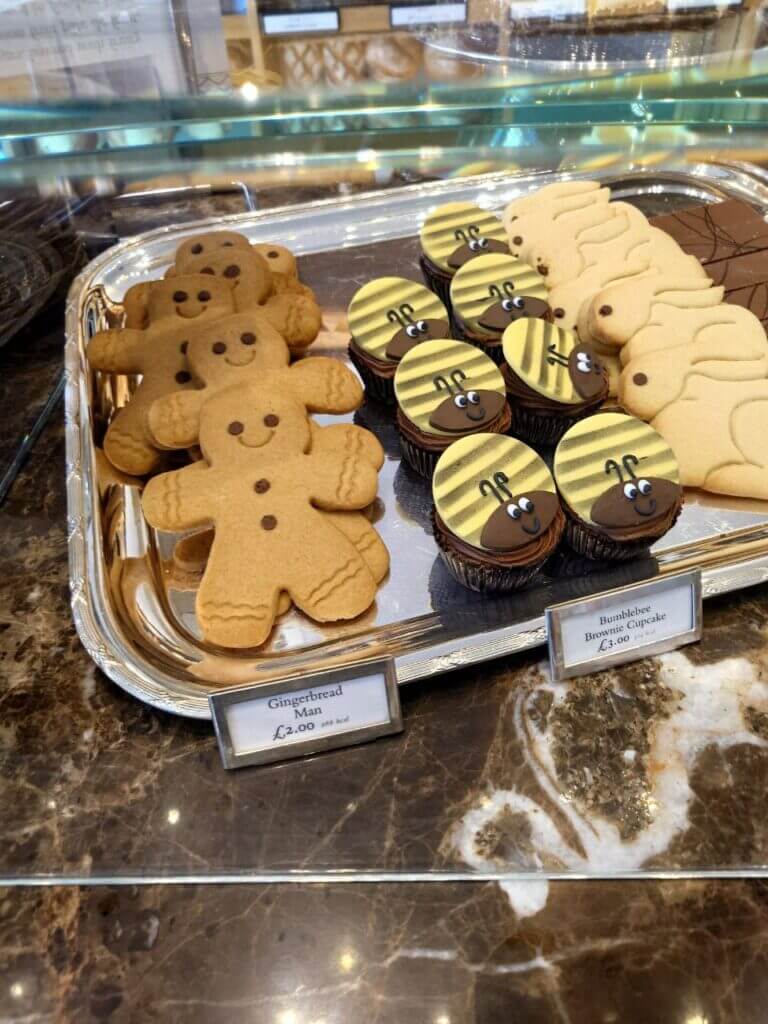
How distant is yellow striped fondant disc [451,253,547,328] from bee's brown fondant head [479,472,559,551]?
457mm

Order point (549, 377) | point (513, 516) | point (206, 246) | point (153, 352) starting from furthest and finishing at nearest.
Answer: point (206, 246) → point (153, 352) → point (549, 377) → point (513, 516)

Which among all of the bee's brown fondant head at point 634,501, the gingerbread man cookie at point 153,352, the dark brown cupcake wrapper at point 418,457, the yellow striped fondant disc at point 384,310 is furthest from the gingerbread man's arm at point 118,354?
the bee's brown fondant head at point 634,501

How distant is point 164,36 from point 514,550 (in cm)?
91

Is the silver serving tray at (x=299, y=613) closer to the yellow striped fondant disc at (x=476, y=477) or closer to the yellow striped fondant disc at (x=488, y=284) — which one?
the yellow striped fondant disc at (x=476, y=477)

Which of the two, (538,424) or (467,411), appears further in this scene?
(538,424)

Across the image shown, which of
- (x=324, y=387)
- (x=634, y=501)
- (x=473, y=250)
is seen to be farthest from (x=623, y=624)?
(x=473, y=250)

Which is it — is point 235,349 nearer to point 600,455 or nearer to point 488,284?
point 488,284

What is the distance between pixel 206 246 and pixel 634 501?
100cm

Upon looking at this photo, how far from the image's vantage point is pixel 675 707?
40.6 inches

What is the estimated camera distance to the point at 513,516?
1057 mm

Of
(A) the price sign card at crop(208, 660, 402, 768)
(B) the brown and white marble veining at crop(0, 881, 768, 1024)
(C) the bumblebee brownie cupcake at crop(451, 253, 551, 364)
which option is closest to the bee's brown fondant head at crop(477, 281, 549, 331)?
(C) the bumblebee brownie cupcake at crop(451, 253, 551, 364)

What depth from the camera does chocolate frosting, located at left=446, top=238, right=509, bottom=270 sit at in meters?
1.56

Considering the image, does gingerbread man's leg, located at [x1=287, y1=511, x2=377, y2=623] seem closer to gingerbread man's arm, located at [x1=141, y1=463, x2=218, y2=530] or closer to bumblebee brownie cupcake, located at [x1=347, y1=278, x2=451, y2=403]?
gingerbread man's arm, located at [x1=141, y1=463, x2=218, y2=530]

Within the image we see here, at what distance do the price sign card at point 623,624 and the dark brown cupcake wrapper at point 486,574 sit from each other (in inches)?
4.0
